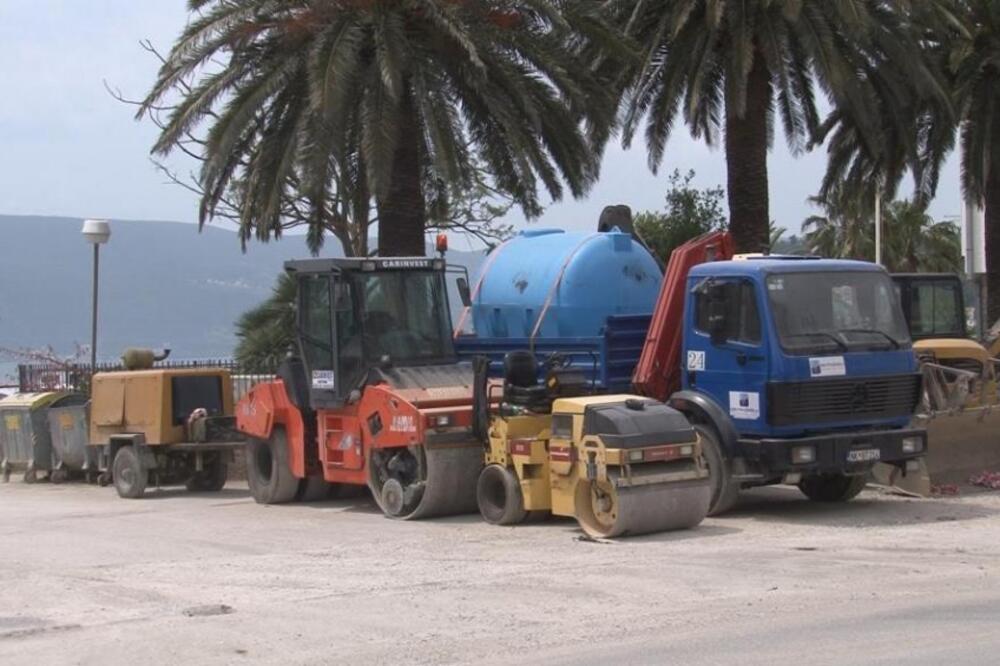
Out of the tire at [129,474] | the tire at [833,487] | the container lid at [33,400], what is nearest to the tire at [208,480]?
the tire at [129,474]

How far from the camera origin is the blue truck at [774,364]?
50.2ft

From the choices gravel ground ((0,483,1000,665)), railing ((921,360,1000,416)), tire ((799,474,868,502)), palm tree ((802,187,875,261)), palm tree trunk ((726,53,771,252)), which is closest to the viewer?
gravel ground ((0,483,1000,665))

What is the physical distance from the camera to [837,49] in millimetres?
23234

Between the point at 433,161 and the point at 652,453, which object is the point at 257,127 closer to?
the point at 433,161

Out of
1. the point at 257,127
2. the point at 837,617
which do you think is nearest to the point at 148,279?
the point at 257,127

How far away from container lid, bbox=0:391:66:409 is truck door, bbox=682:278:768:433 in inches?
517

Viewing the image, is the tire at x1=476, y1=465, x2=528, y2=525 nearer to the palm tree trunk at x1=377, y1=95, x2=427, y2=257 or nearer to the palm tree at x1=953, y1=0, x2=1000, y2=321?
the palm tree trunk at x1=377, y1=95, x2=427, y2=257

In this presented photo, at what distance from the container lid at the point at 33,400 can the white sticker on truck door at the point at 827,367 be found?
14.6 m

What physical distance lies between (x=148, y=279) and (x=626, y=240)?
17032 centimetres

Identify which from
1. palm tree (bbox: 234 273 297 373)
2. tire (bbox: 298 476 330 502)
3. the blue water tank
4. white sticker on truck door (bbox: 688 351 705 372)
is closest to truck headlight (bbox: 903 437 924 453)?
white sticker on truck door (bbox: 688 351 705 372)

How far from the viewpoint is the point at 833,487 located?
55.8 feet

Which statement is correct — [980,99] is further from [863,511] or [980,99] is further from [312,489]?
[312,489]

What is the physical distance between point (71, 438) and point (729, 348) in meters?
12.6

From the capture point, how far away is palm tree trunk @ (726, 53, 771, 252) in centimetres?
2405
